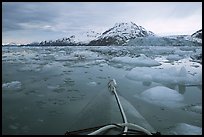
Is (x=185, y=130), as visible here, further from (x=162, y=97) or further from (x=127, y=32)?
(x=127, y=32)

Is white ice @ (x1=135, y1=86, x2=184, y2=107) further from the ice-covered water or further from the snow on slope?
the snow on slope

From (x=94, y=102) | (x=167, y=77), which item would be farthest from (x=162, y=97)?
(x=167, y=77)

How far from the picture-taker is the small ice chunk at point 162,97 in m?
4.73

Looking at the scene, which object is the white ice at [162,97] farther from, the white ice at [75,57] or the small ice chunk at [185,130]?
the white ice at [75,57]

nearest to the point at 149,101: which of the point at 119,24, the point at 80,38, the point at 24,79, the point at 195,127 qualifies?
the point at 195,127

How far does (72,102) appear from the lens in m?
4.79

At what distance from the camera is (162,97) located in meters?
4.95

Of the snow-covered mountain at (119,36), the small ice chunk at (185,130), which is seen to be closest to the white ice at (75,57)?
the small ice chunk at (185,130)

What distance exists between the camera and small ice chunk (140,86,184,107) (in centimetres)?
473

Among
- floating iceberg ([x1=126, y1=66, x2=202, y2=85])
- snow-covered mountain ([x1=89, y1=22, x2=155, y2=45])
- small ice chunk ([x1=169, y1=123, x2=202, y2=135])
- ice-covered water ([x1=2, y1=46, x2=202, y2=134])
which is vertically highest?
snow-covered mountain ([x1=89, y1=22, x2=155, y2=45])

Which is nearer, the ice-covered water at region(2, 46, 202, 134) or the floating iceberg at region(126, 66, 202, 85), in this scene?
the ice-covered water at region(2, 46, 202, 134)

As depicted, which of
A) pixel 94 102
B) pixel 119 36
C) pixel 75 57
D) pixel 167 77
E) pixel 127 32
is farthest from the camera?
pixel 127 32

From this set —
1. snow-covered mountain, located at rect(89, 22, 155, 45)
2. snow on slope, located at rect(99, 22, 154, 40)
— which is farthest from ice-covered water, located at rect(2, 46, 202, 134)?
snow on slope, located at rect(99, 22, 154, 40)

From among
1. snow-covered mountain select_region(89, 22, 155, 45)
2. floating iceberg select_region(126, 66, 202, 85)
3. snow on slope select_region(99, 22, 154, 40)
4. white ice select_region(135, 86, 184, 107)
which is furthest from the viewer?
snow on slope select_region(99, 22, 154, 40)
